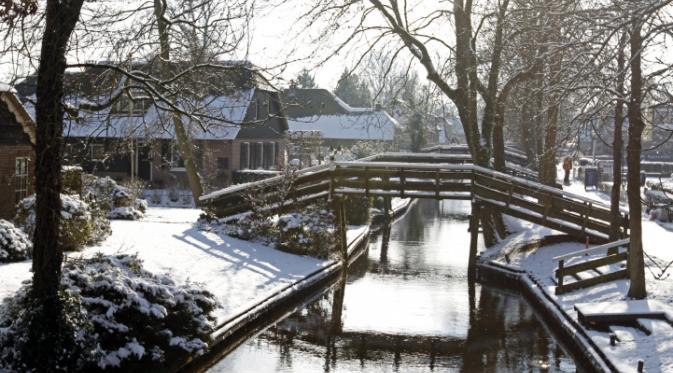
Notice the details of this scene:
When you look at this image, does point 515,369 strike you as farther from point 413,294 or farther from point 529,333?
point 413,294

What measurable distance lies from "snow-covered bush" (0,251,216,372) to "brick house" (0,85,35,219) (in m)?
9.21

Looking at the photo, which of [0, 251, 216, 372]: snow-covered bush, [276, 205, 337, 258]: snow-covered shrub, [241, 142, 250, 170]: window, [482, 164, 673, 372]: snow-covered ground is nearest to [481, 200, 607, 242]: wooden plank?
[482, 164, 673, 372]: snow-covered ground

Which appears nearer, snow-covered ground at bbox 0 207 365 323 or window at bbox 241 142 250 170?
snow-covered ground at bbox 0 207 365 323

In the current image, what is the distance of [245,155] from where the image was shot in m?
47.2

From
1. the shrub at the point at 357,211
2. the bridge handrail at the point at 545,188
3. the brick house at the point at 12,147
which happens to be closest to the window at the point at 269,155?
the shrub at the point at 357,211

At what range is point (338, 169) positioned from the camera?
25.2 m

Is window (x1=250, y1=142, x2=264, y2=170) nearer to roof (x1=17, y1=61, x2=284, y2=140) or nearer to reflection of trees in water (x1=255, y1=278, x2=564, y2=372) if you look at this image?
roof (x1=17, y1=61, x2=284, y2=140)

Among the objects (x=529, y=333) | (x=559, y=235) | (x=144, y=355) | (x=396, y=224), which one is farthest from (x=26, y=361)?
(x=396, y=224)

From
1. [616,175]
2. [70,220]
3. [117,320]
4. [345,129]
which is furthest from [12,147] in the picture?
[345,129]

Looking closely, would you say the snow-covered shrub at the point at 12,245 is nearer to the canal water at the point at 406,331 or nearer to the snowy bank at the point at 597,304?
the canal water at the point at 406,331

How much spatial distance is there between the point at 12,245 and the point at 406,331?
8369mm

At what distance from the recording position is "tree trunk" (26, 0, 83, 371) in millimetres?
10078

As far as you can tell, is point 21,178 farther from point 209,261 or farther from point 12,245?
point 12,245

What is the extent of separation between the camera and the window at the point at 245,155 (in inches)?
1841
